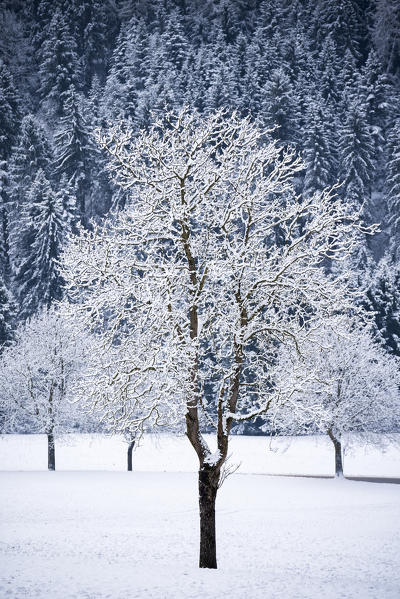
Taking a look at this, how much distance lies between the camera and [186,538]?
18312 mm

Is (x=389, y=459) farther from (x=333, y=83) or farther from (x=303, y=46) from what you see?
(x=303, y=46)

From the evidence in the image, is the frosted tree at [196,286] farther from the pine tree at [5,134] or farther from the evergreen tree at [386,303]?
the pine tree at [5,134]

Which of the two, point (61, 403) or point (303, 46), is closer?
point (61, 403)

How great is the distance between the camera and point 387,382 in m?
33.2

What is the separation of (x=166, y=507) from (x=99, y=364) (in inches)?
522

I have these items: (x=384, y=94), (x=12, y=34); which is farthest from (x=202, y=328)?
(x=12, y=34)

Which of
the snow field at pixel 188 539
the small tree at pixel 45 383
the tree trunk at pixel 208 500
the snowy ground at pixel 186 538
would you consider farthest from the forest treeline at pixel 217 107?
the tree trunk at pixel 208 500

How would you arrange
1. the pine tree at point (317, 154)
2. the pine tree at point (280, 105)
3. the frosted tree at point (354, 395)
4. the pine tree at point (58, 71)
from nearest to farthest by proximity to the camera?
1. the frosted tree at point (354, 395)
2. the pine tree at point (317, 154)
3. the pine tree at point (280, 105)
4. the pine tree at point (58, 71)

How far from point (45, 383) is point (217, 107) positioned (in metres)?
51.7

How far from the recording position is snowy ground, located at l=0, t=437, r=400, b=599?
37.9ft

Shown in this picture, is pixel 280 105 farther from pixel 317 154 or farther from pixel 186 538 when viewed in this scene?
pixel 186 538

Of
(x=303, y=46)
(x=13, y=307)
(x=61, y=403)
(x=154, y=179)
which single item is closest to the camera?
(x=154, y=179)

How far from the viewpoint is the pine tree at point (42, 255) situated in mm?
60438

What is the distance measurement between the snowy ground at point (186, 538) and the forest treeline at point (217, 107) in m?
25.4
